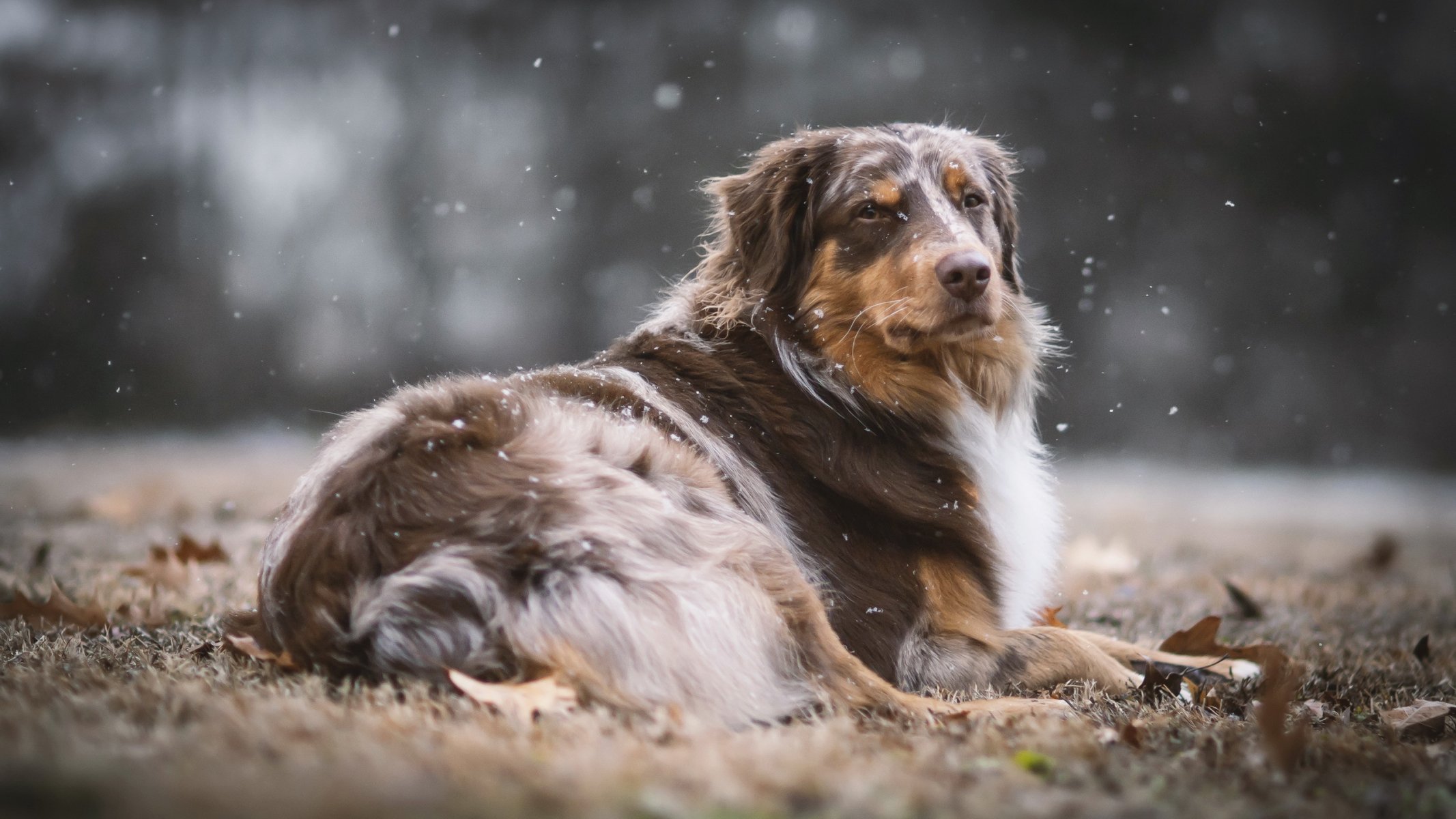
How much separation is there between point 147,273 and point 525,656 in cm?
974

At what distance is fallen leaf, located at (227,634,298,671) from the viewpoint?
2.22m

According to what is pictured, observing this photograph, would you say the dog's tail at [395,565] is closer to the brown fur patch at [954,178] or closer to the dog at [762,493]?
the dog at [762,493]

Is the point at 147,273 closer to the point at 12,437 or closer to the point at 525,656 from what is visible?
the point at 12,437

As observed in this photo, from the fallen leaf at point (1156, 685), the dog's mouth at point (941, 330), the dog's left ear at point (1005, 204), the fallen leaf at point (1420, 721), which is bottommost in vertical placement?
the fallen leaf at point (1156, 685)

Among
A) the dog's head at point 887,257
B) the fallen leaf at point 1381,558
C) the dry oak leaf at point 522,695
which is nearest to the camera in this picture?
the dry oak leaf at point 522,695

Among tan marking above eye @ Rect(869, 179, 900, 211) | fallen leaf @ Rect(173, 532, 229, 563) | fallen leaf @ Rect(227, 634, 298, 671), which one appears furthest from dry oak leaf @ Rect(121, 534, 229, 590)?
tan marking above eye @ Rect(869, 179, 900, 211)

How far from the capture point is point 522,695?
195cm

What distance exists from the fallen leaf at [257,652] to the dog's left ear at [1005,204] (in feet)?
8.96

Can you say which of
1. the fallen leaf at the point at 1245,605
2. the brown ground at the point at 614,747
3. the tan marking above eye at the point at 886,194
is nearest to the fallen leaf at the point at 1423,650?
the brown ground at the point at 614,747

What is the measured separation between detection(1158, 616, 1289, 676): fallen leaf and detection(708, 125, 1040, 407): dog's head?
3.21 ft

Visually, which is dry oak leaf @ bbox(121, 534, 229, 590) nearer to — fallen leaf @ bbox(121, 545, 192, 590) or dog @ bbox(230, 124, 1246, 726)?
fallen leaf @ bbox(121, 545, 192, 590)

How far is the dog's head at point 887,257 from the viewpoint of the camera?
10.2 ft

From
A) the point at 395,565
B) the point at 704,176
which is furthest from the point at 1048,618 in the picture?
the point at 704,176

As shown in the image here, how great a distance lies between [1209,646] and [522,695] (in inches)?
93.4
